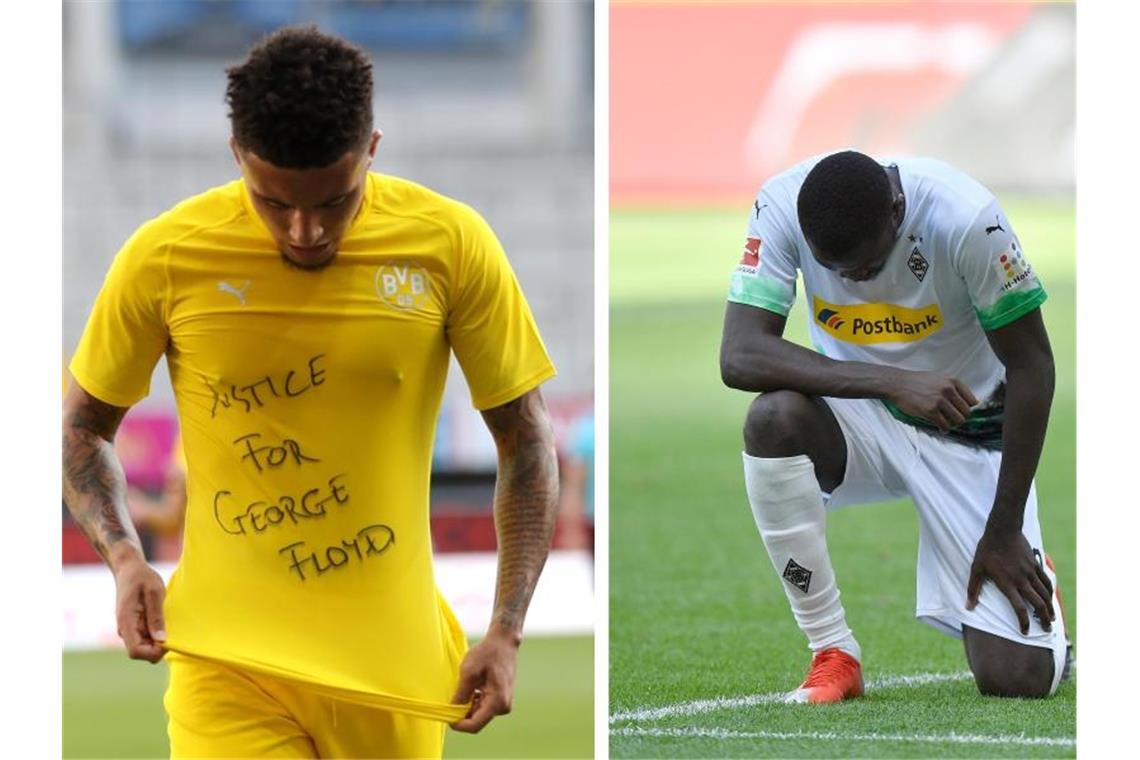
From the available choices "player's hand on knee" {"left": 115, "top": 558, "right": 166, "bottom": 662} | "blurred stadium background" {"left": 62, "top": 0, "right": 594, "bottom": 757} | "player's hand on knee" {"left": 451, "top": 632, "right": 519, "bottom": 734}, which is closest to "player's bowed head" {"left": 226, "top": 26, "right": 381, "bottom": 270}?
"player's hand on knee" {"left": 115, "top": 558, "right": 166, "bottom": 662}

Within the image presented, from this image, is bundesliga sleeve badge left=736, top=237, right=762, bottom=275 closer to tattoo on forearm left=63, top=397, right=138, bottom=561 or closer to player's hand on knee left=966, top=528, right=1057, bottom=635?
player's hand on knee left=966, top=528, right=1057, bottom=635

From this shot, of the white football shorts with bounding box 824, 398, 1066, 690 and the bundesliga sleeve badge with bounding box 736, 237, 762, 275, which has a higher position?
the bundesliga sleeve badge with bounding box 736, 237, 762, 275

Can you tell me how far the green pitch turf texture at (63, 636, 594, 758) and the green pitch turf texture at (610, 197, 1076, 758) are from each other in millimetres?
569

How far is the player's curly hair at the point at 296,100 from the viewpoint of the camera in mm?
2305

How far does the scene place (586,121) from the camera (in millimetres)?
12680

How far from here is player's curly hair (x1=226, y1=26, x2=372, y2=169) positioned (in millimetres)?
2305

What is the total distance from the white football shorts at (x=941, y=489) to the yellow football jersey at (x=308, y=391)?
5.55 ft

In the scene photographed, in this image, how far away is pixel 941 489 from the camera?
4.15 metres

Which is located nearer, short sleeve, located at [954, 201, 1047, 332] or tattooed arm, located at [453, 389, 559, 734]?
tattooed arm, located at [453, 389, 559, 734]

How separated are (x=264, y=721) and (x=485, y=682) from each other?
35 centimetres

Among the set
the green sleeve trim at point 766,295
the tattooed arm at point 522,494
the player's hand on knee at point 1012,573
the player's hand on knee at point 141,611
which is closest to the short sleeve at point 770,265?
the green sleeve trim at point 766,295

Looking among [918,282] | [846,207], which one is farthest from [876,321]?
[846,207]

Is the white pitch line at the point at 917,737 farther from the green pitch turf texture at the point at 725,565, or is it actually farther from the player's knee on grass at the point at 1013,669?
the player's knee on grass at the point at 1013,669
